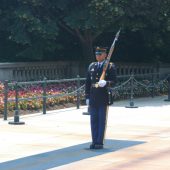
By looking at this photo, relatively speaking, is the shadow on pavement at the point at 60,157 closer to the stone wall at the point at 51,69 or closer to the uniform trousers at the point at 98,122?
the uniform trousers at the point at 98,122

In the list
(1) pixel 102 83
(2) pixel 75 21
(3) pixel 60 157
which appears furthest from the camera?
(2) pixel 75 21

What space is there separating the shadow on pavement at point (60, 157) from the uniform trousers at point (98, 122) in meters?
0.24

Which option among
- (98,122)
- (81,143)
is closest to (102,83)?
(98,122)

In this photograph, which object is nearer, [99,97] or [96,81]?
[99,97]

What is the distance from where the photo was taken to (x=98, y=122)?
12.1m

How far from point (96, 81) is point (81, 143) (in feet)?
4.75

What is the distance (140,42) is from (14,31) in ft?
22.7

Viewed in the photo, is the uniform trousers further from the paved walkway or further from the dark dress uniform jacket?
the paved walkway

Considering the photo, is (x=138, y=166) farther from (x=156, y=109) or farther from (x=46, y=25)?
(x=46, y=25)

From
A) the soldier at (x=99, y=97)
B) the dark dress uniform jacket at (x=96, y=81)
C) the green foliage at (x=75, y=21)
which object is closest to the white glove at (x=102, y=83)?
the soldier at (x=99, y=97)

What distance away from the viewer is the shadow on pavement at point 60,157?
10398 mm

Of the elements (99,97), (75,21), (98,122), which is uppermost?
(75,21)

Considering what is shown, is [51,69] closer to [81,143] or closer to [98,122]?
[81,143]

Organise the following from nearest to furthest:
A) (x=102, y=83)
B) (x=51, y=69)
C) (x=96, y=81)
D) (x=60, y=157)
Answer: (x=60, y=157)
(x=102, y=83)
(x=96, y=81)
(x=51, y=69)
